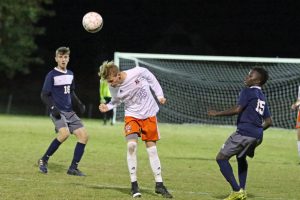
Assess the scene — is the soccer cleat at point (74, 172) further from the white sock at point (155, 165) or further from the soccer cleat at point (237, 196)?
the soccer cleat at point (237, 196)

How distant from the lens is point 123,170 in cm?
1279

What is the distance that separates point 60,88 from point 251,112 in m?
4.20

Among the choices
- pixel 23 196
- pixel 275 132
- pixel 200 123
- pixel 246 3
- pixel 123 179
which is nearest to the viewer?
pixel 23 196

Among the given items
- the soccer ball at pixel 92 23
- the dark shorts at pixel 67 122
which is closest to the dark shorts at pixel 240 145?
the dark shorts at pixel 67 122

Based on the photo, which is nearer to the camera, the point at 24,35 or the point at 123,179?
the point at 123,179

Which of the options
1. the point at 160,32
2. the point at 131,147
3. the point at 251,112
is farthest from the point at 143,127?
the point at 160,32

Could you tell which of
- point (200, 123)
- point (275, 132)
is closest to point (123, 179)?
point (275, 132)

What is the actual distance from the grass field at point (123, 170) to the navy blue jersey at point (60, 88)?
3.96 ft

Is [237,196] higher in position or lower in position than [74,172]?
higher

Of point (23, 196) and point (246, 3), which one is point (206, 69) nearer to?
point (246, 3)

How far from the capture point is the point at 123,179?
11.5m

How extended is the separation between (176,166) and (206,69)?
16.7 m

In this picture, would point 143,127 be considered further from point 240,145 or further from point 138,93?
point 240,145

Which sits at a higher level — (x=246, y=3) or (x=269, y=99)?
(x=246, y=3)
